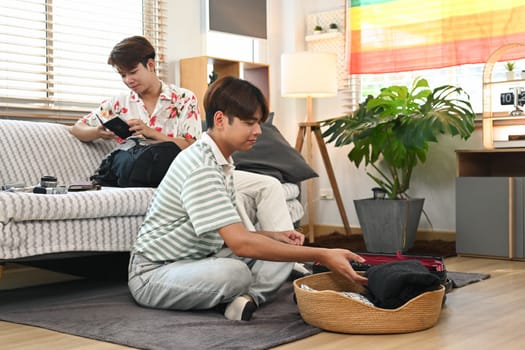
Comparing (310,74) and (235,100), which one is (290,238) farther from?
(310,74)

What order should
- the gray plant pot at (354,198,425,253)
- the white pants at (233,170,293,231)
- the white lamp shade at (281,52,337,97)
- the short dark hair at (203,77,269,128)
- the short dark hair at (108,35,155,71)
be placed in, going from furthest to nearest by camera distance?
the white lamp shade at (281,52,337,97) < the gray plant pot at (354,198,425,253) < the short dark hair at (108,35,155,71) < the white pants at (233,170,293,231) < the short dark hair at (203,77,269,128)

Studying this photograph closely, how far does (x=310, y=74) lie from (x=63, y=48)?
1533 millimetres

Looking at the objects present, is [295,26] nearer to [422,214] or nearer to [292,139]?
[292,139]

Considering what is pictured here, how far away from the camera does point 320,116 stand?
541cm

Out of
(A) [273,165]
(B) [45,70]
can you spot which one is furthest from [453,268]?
(B) [45,70]

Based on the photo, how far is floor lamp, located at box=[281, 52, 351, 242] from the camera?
4836 mm

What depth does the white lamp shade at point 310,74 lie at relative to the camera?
4.83 m

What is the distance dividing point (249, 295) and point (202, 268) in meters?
0.21

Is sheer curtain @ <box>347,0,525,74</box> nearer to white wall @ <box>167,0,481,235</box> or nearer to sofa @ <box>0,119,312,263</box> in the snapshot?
white wall @ <box>167,0,481,235</box>

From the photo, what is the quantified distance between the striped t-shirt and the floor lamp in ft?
7.88

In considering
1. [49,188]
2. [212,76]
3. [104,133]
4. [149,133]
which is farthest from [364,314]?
[212,76]

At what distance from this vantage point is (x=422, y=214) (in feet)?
16.0

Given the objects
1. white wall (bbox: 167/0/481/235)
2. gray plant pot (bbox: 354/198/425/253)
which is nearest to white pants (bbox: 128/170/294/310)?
gray plant pot (bbox: 354/198/425/253)

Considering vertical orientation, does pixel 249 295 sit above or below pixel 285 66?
below
